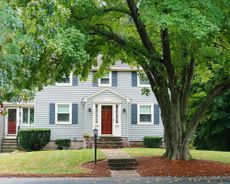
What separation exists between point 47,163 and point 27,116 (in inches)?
601

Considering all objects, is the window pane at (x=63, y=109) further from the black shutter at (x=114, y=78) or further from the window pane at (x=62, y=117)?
Result: the black shutter at (x=114, y=78)

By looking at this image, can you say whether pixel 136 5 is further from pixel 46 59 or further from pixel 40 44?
pixel 40 44

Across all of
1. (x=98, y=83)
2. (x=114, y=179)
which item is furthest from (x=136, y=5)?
(x=98, y=83)

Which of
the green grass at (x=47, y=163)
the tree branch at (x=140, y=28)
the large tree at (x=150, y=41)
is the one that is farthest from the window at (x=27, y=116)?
the tree branch at (x=140, y=28)

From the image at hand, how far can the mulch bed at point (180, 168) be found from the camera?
16.0 meters

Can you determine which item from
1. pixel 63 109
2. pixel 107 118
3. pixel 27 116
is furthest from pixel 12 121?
pixel 107 118

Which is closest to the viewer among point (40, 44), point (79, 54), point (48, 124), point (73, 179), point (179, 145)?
point (40, 44)

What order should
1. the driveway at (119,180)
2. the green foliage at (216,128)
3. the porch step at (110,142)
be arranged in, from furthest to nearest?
the porch step at (110,142) → the green foliage at (216,128) → the driveway at (119,180)

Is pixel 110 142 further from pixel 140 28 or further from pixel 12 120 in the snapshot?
pixel 140 28

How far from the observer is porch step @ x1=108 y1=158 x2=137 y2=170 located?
1754 centimetres

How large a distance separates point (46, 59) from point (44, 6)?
4.33 metres

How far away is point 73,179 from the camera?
48.7 ft

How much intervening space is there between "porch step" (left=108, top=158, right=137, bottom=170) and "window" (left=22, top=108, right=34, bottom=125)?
54.6 feet

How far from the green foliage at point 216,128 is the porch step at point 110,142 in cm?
633
